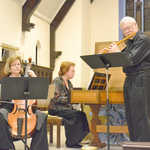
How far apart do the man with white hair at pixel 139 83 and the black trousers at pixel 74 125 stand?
1.10m

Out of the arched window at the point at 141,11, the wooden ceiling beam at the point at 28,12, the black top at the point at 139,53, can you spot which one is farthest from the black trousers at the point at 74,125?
the arched window at the point at 141,11

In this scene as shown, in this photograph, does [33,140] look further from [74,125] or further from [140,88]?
[140,88]

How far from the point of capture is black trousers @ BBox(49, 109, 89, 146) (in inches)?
186

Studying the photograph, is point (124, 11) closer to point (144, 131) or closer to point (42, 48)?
point (42, 48)

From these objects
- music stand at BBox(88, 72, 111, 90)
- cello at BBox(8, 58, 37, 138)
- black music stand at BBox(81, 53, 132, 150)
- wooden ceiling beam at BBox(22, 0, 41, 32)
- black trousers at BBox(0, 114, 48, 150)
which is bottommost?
black trousers at BBox(0, 114, 48, 150)

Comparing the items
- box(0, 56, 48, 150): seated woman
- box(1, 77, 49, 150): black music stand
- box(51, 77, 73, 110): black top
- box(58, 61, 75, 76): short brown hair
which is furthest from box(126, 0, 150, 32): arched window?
box(1, 77, 49, 150): black music stand

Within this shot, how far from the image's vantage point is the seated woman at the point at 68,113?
15.5 ft

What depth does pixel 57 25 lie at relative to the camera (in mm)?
10289

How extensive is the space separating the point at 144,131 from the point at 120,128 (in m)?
0.83

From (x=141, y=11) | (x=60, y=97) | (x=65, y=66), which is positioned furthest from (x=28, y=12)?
(x=60, y=97)

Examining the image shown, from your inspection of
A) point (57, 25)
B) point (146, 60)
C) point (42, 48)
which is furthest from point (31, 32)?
point (146, 60)

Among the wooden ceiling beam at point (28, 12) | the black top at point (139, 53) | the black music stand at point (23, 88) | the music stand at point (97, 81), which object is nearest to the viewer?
the black music stand at point (23, 88)

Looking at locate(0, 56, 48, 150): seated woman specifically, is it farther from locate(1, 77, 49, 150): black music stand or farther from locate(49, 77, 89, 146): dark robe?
locate(49, 77, 89, 146): dark robe

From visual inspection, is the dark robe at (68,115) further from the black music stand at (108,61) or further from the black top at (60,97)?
the black music stand at (108,61)
